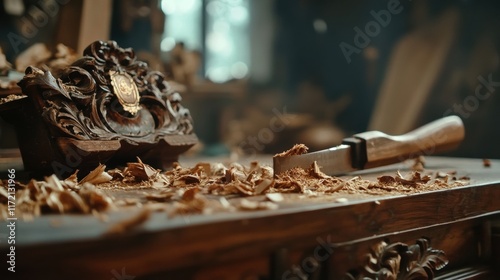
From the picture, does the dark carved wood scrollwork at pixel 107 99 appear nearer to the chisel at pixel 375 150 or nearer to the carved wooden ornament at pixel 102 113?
the carved wooden ornament at pixel 102 113

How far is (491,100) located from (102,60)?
1.44 metres

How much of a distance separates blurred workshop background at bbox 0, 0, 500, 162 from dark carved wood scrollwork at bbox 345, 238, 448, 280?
0.86 meters

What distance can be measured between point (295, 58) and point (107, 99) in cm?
201

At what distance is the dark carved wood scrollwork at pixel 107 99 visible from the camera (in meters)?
0.83

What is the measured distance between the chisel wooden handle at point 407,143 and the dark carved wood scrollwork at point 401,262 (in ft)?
0.88

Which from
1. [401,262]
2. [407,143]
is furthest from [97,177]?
[407,143]

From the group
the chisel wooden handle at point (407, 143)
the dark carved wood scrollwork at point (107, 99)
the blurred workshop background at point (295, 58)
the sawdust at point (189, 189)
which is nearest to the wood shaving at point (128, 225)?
the sawdust at point (189, 189)

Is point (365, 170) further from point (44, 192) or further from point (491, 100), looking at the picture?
point (491, 100)

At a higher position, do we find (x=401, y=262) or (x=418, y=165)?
(x=418, y=165)

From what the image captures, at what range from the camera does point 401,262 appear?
2.34 ft

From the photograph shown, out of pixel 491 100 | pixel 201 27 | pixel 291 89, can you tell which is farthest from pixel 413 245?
pixel 201 27

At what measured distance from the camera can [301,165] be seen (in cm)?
85

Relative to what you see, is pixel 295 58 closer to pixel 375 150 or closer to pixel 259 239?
pixel 375 150

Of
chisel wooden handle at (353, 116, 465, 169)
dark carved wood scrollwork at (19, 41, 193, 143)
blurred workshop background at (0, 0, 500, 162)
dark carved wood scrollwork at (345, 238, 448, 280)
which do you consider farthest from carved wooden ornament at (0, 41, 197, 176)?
dark carved wood scrollwork at (345, 238, 448, 280)
